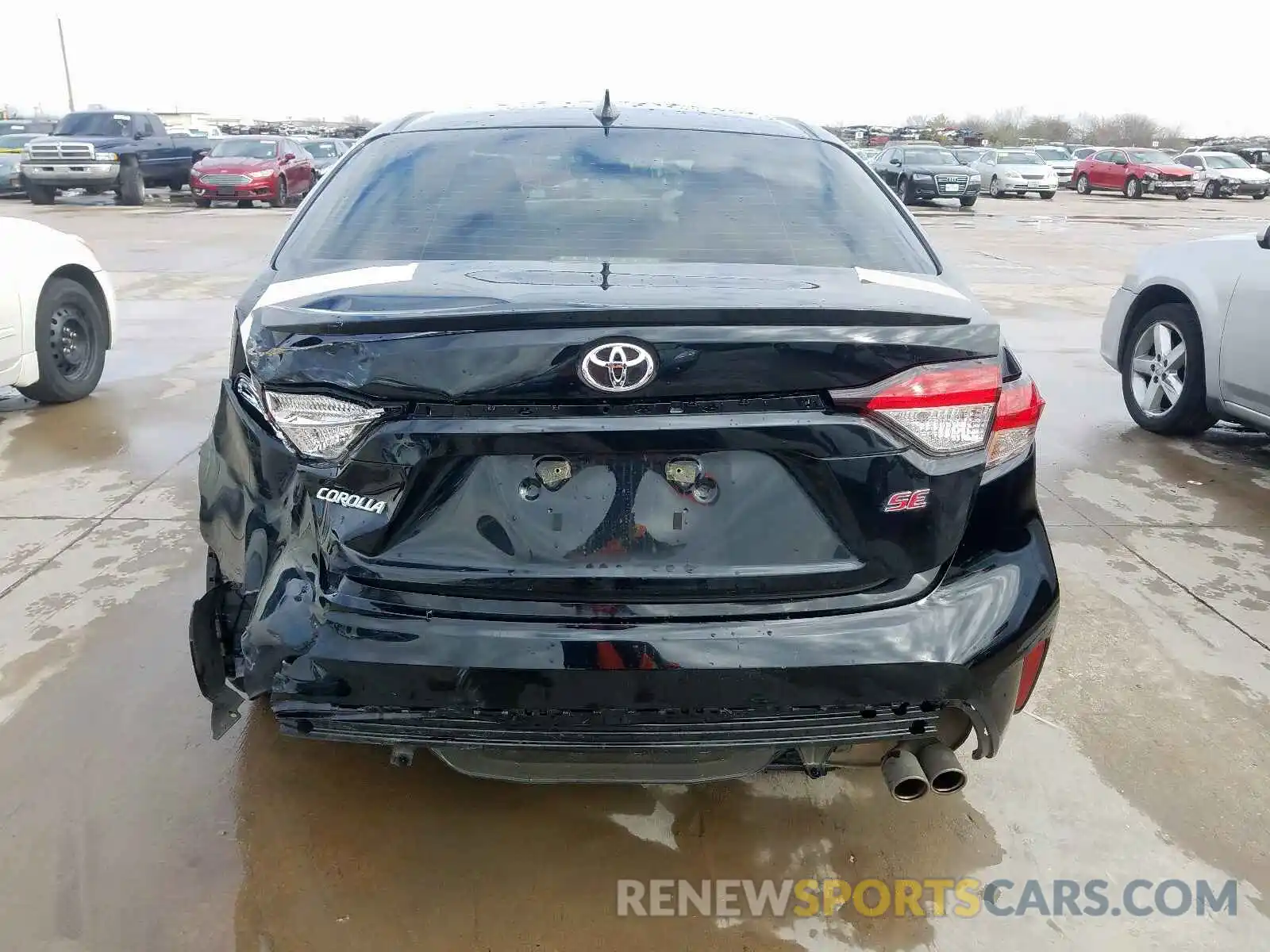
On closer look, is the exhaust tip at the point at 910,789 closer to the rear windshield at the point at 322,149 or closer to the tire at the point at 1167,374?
the tire at the point at 1167,374

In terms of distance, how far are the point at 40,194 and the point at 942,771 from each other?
81.9 feet

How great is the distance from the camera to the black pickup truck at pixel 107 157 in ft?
70.1

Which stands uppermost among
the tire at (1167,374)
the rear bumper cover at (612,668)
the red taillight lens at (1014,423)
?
the red taillight lens at (1014,423)

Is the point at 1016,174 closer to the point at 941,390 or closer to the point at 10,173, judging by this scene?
the point at 10,173

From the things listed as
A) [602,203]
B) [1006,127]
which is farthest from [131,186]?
[1006,127]

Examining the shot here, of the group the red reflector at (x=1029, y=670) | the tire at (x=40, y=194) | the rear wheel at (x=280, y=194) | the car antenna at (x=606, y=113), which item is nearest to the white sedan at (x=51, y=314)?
the car antenna at (x=606, y=113)

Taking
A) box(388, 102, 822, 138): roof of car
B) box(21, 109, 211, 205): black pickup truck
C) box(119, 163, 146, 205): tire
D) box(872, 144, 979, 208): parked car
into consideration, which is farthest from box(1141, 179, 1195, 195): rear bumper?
box(388, 102, 822, 138): roof of car

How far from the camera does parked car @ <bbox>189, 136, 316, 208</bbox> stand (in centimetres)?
2203

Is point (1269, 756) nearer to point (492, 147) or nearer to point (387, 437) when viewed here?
point (387, 437)

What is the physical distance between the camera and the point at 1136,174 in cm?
3173

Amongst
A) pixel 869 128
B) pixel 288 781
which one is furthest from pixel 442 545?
pixel 869 128

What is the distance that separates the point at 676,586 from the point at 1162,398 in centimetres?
496

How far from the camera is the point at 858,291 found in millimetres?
2125

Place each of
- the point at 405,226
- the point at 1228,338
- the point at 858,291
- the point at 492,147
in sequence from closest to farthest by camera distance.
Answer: the point at 858,291
the point at 405,226
the point at 492,147
the point at 1228,338
